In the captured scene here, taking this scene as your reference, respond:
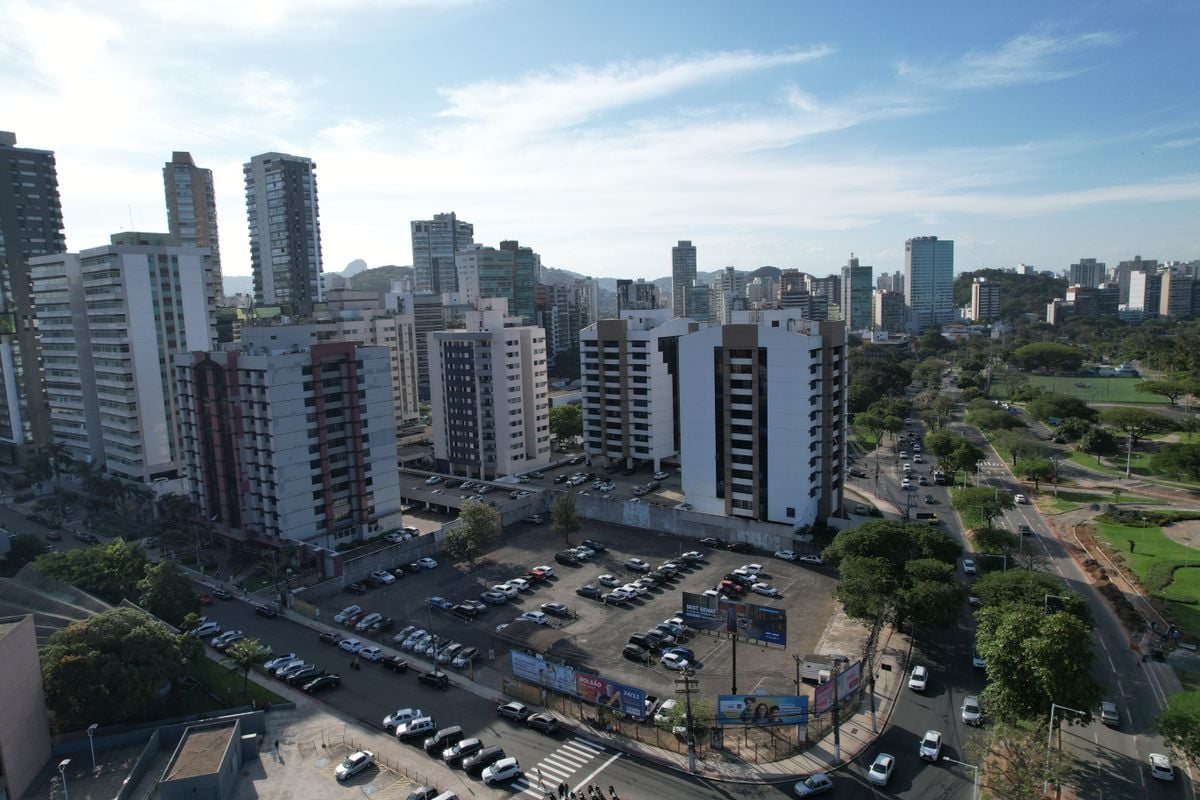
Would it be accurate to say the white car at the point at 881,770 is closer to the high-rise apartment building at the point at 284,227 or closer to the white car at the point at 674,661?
the white car at the point at 674,661

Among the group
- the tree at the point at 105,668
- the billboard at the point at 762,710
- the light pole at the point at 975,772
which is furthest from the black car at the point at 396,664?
the light pole at the point at 975,772

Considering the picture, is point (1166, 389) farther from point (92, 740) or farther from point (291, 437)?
point (92, 740)

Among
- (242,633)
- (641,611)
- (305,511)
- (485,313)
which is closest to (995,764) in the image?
(641,611)

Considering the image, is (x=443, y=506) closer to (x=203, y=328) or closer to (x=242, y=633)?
(x=242, y=633)

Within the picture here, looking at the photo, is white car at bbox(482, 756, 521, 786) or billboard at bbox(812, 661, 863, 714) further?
billboard at bbox(812, 661, 863, 714)

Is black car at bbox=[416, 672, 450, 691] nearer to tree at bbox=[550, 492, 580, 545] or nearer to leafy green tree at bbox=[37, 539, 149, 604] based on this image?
tree at bbox=[550, 492, 580, 545]

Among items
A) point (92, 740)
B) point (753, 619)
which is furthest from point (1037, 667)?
point (92, 740)

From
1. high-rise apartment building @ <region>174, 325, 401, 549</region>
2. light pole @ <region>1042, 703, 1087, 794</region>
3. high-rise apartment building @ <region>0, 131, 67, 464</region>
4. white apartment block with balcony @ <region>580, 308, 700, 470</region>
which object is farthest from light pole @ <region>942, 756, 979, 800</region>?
high-rise apartment building @ <region>0, 131, 67, 464</region>
